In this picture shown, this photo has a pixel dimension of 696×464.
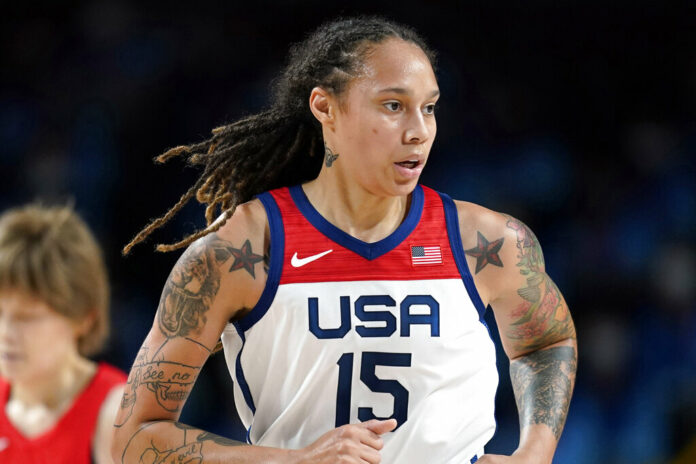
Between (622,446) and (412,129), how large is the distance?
3.64m

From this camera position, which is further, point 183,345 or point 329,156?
point 329,156

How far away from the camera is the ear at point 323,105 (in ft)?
9.79

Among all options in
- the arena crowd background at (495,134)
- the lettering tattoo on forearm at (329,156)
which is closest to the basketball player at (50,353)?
the lettering tattoo on forearm at (329,156)

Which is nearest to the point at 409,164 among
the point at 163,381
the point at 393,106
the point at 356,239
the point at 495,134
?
the point at 393,106

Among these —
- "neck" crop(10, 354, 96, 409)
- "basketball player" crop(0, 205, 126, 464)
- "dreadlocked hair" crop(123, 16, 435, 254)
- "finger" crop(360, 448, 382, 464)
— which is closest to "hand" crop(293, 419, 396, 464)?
"finger" crop(360, 448, 382, 464)

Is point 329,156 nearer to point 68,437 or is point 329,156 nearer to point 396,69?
point 396,69

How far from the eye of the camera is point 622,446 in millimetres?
5699

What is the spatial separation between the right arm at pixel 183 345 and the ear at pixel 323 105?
0.48 m

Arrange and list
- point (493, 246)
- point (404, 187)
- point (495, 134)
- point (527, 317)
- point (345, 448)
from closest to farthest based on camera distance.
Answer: point (345, 448), point (404, 187), point (493, 246), point (527, 317), point (495, 134)

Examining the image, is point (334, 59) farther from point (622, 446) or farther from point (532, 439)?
point (622, 446)

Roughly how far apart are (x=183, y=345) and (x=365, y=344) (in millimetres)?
538

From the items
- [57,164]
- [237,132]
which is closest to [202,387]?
[57,164]

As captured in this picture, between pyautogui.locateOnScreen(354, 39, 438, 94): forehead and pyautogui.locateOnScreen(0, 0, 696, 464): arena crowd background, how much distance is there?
3222mm

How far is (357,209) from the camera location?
299cm
